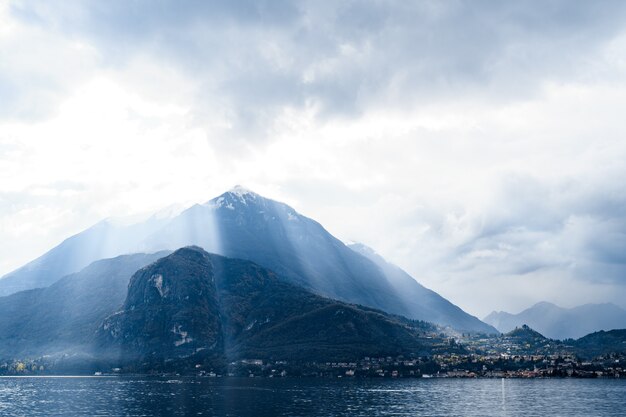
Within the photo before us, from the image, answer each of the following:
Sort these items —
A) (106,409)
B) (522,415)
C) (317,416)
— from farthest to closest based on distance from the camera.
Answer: (106,409) < (522,415) < (317,416)

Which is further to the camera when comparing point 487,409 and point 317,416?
point 487,409

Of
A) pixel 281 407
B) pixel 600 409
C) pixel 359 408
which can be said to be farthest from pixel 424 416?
pixel 600 409

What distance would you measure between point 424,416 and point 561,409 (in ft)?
191

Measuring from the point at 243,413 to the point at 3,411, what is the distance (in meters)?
85.1

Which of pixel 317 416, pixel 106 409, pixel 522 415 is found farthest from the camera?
pixel 106 409

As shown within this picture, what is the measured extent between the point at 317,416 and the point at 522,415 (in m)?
67.9

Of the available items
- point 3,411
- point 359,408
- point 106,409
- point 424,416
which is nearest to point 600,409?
point 424,416

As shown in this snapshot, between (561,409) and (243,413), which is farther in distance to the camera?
(561,409)

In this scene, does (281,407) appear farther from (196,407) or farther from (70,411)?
(70,411)

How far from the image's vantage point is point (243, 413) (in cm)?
17912

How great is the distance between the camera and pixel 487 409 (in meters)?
200

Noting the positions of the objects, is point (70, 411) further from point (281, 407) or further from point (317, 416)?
point (317, 416)

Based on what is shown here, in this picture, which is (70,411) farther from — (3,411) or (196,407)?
(196,407)

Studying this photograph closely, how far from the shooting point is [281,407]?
197 metres
